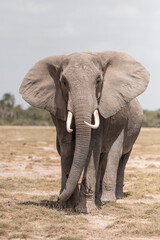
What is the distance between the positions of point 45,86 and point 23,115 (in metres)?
70.6

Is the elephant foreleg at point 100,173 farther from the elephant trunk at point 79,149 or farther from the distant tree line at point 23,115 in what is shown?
the distant tree line at point 23,115

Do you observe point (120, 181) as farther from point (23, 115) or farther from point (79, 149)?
point (23, 115)

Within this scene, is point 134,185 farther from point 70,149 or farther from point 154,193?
point 70,149

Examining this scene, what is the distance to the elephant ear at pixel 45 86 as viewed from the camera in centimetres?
746

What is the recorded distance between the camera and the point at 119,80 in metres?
7.79

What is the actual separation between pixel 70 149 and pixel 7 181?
14.8 ft

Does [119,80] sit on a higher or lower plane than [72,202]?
higher

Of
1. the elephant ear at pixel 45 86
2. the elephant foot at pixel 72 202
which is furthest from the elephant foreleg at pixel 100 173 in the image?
the elephant ear at pixel 45 86

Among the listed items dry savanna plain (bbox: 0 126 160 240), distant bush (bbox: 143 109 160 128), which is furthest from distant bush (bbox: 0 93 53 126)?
dry savanna plain (bbox: 0 126 160 240)

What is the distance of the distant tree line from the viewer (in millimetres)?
72250

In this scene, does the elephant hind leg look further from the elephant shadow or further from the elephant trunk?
the elephant trunk

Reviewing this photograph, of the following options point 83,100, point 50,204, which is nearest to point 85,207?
point 50,204

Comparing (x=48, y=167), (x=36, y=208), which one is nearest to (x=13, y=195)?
(x=36, y=208)

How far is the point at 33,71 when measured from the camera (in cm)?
780
